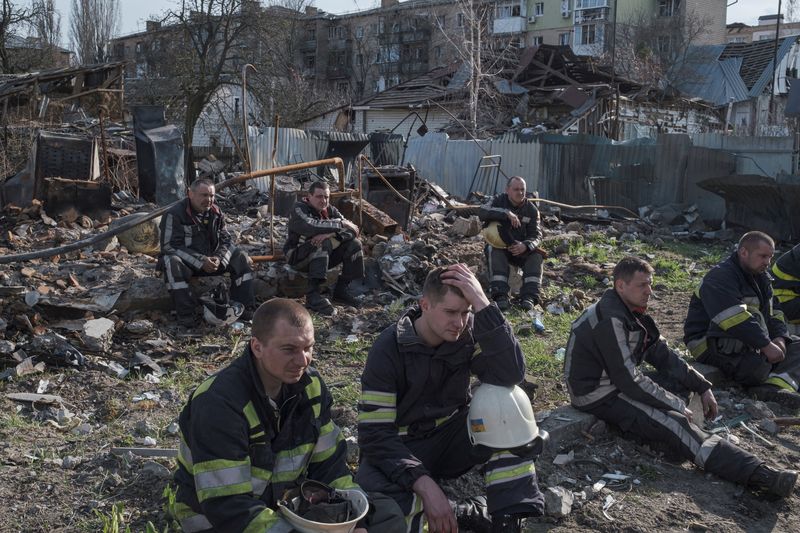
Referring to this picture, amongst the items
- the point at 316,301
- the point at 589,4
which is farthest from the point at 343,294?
the point at 589,4

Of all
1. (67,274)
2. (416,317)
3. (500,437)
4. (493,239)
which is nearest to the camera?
(500,437)

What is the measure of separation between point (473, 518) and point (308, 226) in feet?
18.3

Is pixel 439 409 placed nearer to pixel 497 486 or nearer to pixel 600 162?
pixel 497 486

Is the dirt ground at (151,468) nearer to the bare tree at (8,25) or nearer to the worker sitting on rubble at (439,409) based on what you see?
the worker sitting on rubble at (439,409)

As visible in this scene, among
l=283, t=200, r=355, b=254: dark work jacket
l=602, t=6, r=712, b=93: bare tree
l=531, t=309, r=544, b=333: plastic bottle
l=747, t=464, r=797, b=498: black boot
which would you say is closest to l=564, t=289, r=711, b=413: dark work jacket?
l=747, t=464, r=797, b=498: black boot

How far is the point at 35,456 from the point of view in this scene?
457 cm

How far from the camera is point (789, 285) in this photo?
7.32 m

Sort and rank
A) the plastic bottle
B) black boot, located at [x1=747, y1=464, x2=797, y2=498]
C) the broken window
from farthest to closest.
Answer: the broken window
the plastic bottle
black boot, located at [x1=747, y1=464, x2=797, y2=498]

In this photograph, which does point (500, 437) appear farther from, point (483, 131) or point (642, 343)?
point (483, 131)

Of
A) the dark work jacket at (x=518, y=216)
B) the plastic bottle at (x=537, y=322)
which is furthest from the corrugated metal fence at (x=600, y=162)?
the plastic bottle at (x=537, y=322)

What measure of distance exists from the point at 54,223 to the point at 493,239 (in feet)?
21.7

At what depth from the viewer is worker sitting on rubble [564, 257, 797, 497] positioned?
4.64 m

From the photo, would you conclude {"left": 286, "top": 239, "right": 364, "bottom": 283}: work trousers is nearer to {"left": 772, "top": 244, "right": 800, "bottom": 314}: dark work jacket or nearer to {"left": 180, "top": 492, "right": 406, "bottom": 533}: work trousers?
{"left": 772, "top": 244, "right": 800, "bottom": 314}: dark work jacket

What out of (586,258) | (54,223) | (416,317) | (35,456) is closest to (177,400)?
(35,456)
